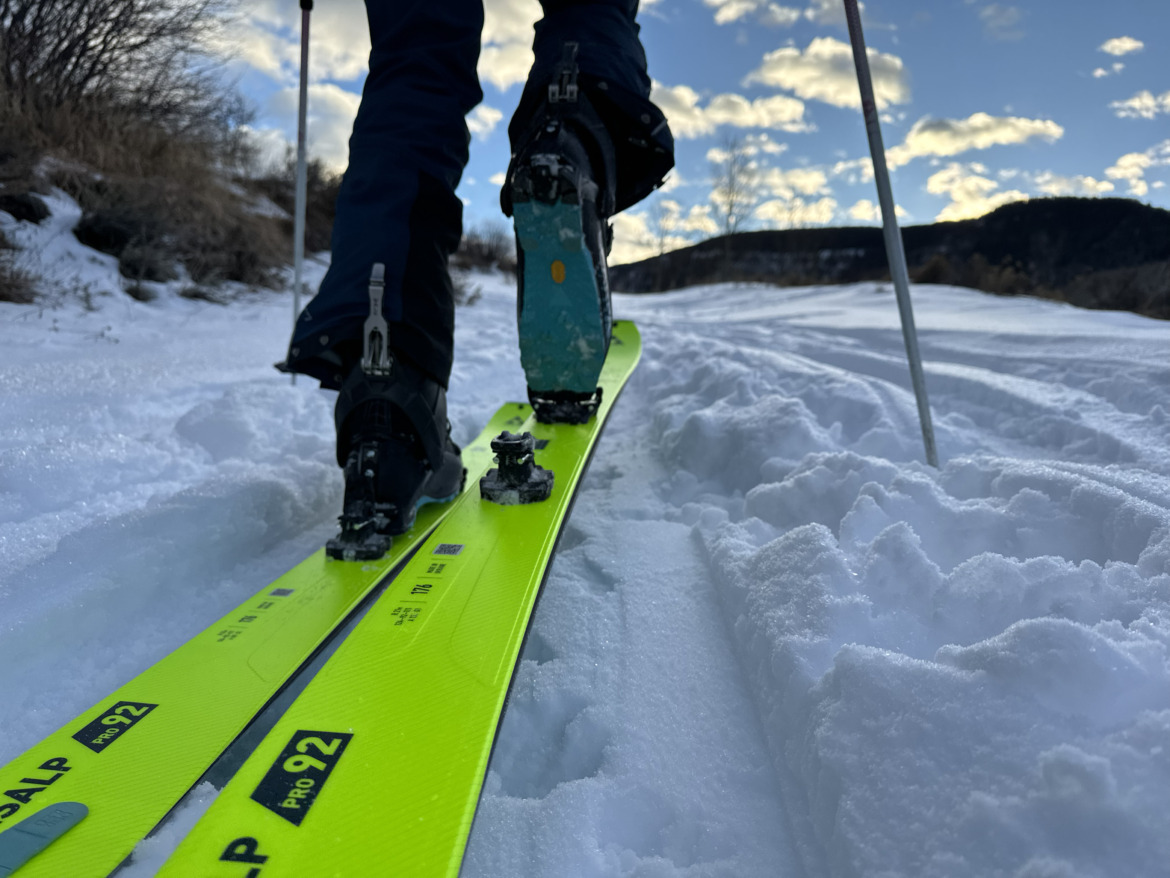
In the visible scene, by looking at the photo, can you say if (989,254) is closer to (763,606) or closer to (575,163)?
(575,163)

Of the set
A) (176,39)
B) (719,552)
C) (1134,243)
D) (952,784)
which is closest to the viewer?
(952,784)

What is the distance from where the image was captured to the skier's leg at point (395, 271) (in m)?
1.22

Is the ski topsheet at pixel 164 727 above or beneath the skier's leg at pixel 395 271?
beneath

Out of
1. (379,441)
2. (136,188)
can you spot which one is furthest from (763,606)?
(136,188)

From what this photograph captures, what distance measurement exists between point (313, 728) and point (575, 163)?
4.05ft

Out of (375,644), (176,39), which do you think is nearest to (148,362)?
(375,644)

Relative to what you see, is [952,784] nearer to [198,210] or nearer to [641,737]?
[641,737]

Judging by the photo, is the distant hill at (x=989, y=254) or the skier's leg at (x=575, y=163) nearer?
the skier's leg at (x=575, y=163)

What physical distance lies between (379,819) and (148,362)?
8.40 feet

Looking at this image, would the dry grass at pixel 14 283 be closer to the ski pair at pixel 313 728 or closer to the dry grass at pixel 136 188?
the dry grass at pixel 136 188

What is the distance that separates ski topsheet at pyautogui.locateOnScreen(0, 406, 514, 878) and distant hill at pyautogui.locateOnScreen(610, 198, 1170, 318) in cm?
897

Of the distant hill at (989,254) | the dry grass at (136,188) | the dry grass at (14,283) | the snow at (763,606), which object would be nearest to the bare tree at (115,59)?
the dry grass at (136,188)

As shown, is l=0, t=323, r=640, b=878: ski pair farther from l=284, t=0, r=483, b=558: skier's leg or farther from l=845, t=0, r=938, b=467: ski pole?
l=845, t=0, r=938, b=467: ski pole

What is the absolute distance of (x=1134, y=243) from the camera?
22.1 m
